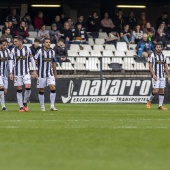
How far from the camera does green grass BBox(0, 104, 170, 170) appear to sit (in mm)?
→ 10453

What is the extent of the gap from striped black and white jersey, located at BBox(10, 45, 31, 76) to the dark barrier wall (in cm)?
734

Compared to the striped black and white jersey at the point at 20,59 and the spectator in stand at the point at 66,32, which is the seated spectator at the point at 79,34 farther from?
the striped black and white jersey at the point at 20,59

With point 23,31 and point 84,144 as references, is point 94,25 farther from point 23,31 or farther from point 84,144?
point 84,144

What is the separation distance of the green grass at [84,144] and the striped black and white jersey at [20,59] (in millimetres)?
4532

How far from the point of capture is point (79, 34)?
1399 inches

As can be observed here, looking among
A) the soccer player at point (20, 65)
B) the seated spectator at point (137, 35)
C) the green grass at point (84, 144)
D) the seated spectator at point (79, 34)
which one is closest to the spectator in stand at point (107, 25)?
the seated spectator at point (137, 35)

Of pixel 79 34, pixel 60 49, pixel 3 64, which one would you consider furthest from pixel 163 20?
pixel 3 64

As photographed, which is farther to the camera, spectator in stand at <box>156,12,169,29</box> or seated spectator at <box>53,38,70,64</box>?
spectator in stand at <box>156,12,169,29</box>

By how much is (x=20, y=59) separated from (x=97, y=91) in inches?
317

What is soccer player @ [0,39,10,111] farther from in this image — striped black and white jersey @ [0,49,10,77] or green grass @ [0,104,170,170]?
green grass @ [0,104,170,170]

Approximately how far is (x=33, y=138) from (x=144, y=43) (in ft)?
71.5

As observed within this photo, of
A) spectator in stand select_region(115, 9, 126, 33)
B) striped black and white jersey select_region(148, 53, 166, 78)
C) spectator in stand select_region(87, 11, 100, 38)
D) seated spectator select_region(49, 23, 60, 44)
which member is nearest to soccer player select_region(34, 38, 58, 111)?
striped black and white jersey select_region(148, 53, 166, 78)

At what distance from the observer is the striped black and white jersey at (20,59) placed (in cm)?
2284

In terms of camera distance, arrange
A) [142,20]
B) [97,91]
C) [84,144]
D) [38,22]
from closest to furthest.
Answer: [84,144] < [97,91] < [38,22] < [142,20]
